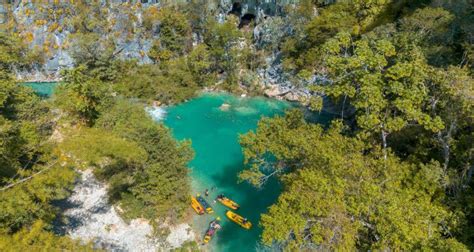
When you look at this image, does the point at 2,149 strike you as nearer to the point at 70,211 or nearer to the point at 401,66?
the point at 70,211

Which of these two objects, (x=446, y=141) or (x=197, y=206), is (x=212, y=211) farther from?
(x=446, y=141)

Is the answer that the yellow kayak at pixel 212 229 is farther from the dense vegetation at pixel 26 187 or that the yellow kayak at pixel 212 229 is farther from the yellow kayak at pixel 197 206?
the dense vegetation at pixel 26 187

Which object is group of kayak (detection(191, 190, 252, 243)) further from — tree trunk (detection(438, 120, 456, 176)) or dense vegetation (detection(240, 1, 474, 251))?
tree trunk (detection(438, 120, 456, 176))

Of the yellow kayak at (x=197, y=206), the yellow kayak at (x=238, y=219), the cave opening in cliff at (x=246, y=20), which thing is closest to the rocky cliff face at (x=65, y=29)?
the cave opening in cliff at (x=246, y=20)

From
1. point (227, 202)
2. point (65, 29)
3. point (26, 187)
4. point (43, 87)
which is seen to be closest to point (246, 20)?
point (65, 29)

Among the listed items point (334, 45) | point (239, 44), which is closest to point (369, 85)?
point (334, 45)

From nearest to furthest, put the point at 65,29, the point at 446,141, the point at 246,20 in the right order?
the point at 446,141 → the point at 65,29 → the point at 246,20
